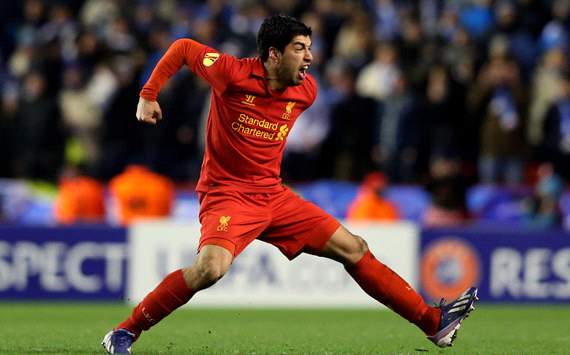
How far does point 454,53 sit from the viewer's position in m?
16.5

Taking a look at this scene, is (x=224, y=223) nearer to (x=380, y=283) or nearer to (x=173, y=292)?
(x=173, y=292)

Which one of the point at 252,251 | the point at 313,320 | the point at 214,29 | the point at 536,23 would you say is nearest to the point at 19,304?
the point at 252,251

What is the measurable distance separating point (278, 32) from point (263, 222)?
1153mm

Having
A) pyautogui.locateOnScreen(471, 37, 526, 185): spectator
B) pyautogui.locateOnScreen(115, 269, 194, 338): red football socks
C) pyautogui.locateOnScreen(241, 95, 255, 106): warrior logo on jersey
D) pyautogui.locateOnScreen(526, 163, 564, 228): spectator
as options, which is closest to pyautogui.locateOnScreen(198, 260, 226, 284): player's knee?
pyautogui.locateOnScreen(115, 269, 194, 338): red football socks

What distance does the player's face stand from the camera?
25.6 feet

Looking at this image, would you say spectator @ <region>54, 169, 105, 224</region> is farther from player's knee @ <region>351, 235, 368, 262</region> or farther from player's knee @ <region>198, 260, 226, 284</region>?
player's knee @ <region>198, 260, 226, 284</region>

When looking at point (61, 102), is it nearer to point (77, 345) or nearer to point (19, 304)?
point (19, 304)

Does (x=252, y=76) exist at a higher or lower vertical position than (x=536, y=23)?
lower

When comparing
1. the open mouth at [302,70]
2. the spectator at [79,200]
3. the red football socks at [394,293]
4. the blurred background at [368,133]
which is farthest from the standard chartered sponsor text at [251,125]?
the spectator at [79,200]

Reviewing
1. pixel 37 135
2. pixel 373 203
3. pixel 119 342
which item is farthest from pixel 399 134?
pixel 119 342

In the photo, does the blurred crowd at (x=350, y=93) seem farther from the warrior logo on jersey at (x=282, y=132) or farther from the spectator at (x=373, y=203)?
the warrior logo on jersey at (x=282, y=132)

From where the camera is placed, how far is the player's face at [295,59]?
7.80 metres

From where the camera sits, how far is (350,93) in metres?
15.7

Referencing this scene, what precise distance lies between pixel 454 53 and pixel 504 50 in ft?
3.05
